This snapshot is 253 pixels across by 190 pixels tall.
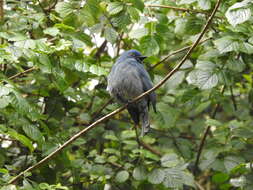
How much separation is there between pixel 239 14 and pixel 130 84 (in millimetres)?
1476

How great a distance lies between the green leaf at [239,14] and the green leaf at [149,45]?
0.81 m

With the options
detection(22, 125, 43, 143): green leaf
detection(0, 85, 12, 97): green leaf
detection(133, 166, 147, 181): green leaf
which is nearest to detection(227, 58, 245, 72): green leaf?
detection(133, 166, 147, 181): green leaf

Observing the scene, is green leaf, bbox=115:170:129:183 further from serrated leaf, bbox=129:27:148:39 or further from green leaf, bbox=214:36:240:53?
green leaf, bbox=214:36:240:53

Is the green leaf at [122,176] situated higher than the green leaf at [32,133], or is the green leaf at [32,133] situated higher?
the green leaf at [32,133]

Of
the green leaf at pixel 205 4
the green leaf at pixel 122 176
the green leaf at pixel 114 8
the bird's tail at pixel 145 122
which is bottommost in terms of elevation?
the green leaf at pixel 122 176

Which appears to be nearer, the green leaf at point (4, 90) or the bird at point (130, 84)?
the green leaf at point (4, 90)

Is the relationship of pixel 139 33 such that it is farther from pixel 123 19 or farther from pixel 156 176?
pixel 156 176

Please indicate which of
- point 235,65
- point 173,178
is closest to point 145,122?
point 173,178

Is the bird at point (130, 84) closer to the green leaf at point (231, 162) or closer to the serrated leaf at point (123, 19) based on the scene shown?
the serrated leaf at point (123, 19)

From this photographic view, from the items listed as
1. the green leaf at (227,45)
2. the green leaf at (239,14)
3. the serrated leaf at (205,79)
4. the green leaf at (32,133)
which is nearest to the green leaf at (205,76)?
the serrated leaf at (205,79)

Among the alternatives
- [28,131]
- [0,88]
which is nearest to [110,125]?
[28,131]

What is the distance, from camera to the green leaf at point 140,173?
3914 millimetres

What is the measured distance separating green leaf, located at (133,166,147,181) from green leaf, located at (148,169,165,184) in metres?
0.06

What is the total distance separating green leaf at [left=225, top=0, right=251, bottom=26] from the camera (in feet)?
10.3
